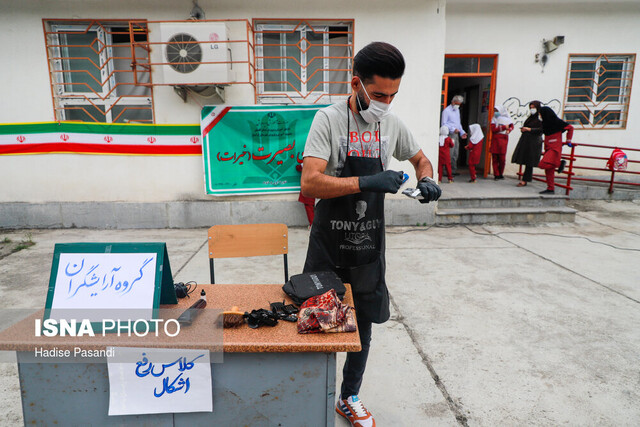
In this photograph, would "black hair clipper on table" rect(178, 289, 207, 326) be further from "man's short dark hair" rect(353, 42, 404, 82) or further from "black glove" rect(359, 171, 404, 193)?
"man's short dark hair" rect(353, 42, 404, 82)

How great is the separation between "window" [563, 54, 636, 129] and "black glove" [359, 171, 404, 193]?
→ 8159mm

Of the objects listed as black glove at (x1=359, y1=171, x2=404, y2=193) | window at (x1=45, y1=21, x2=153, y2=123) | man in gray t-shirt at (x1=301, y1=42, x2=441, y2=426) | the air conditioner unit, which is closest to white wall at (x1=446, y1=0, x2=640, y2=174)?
the air conditioner unit

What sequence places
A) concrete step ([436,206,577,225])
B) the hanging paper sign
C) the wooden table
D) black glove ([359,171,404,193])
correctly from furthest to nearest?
concrete step ([436,206,577,225]) → the hanging paper sign → black glove ([359,171,404,193]) → the wooden table

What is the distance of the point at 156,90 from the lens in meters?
5.51

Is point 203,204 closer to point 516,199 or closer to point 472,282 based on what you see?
point 472,282

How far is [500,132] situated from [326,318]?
7.28 m

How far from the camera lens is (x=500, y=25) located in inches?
300

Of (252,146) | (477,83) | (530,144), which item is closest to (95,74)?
(252,146)

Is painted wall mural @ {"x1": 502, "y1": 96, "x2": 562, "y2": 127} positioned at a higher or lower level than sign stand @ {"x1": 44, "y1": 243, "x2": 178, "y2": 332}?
higher

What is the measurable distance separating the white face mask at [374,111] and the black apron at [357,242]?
9 centimetres

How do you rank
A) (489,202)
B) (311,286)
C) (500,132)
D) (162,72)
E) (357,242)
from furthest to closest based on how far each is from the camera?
(500,132) < (489,202) < (162,72) < (357,242) < (311,286)

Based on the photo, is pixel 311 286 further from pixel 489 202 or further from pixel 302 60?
pixel 489 202

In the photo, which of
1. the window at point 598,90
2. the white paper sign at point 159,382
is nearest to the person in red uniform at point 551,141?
the window at point 598,90

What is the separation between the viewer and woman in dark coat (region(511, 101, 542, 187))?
6887mm
